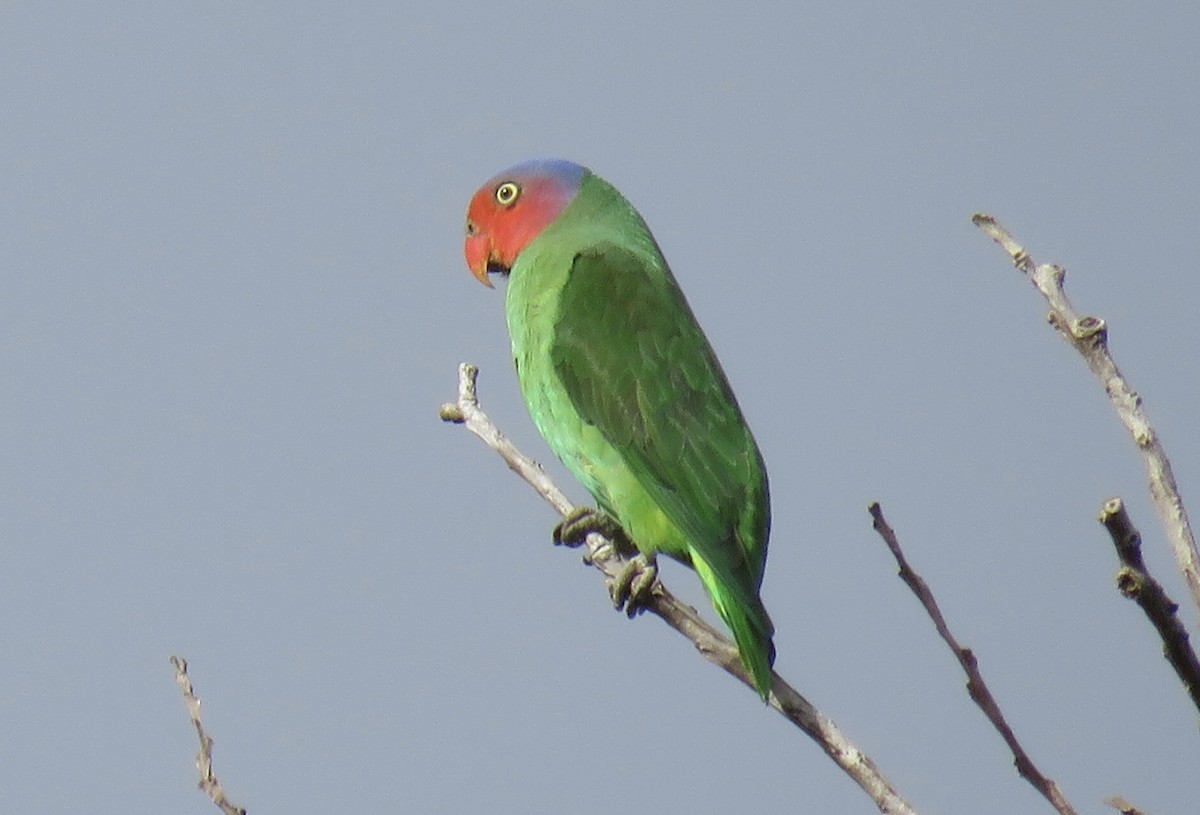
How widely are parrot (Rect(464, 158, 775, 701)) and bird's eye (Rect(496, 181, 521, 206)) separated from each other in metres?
0.63

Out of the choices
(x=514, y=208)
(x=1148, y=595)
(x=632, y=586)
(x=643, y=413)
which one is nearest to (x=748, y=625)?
(x=632, y=586)

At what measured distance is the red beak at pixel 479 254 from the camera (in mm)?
7059

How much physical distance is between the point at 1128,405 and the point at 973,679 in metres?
0.54

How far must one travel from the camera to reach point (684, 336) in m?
5.68

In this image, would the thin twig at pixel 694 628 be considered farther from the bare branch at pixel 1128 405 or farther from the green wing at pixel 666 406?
the bare branch at pixel 1128 405

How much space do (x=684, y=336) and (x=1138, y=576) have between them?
3.82m

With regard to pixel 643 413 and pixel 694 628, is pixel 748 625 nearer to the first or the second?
pixel 694 628

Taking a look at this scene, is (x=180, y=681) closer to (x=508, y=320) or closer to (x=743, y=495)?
(x=743, y=495)

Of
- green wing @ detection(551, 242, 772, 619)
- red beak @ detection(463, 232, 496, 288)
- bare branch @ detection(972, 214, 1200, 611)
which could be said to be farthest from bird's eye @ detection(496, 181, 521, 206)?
bare branch @ detection(972, 214, 1200, 611)

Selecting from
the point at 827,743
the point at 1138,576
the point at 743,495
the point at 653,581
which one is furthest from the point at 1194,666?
the point at 743,495

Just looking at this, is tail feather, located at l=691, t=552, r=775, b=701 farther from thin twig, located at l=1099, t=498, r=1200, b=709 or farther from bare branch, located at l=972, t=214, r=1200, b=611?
thin twig, located at l=1099, t=498, r=1200, b=709

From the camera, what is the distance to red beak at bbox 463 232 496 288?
7.06 meters

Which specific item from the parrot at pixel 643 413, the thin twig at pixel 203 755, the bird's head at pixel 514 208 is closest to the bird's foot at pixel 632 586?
the parrot at pixel 643 413

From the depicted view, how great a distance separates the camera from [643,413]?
5.31 meters
